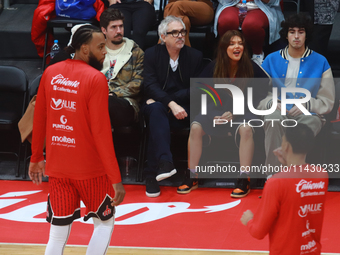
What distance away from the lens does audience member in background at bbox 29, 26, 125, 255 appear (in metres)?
2.41

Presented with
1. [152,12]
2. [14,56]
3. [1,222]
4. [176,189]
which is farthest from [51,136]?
[14,56]

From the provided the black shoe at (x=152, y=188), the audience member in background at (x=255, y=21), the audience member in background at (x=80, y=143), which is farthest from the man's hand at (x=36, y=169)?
the audience member in background at (x=255, y=21)

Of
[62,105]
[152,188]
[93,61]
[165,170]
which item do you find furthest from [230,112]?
[62,105]

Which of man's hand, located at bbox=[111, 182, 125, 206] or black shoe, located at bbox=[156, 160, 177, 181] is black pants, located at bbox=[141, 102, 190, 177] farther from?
man's hand, located at bbox=[111, 182, 125, 206]

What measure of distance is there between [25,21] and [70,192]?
4.69 meters

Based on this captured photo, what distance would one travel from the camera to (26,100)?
16.3 ft

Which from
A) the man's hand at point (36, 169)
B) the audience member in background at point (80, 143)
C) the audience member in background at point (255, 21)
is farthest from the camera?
the audience member in background at point (255, 21)

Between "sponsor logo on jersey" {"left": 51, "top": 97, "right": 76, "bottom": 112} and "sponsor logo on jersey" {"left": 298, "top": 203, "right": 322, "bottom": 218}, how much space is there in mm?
1187

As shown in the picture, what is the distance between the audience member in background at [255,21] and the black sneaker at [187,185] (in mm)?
1520

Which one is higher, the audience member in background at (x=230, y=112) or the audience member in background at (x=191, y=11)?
the audience member in background at (x=191, y=11)

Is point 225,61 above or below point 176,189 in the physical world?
above

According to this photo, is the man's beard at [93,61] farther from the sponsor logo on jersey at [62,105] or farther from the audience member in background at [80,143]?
the sponsor logo on jersey at [62,105]

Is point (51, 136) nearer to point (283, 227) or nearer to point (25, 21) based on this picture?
point (283, 227)

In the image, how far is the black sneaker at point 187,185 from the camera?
170 inches
